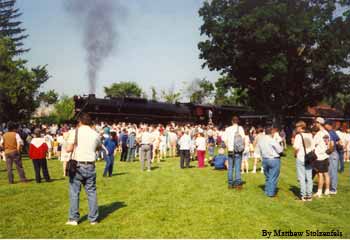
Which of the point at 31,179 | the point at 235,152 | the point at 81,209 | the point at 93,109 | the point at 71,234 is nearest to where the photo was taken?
the point at 71,234

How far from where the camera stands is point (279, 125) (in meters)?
38.2

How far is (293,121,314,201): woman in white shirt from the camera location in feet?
34.6

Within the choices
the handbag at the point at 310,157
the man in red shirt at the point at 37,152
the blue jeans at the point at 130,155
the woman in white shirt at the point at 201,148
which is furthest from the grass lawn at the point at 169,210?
the blue jeans at the point at 130,155

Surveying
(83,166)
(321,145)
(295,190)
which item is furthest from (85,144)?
(295,190)

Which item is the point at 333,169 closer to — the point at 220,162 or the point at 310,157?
the point at 310,157

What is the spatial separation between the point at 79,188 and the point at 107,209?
1.74m

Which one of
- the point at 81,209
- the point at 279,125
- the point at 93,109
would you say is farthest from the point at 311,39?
the point at 81,209

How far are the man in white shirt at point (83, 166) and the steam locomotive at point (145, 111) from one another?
24466 millimetres

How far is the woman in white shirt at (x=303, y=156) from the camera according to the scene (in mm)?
10541

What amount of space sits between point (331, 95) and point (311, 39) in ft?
21.2

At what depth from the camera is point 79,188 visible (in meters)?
8.12

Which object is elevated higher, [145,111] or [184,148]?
[145,111]

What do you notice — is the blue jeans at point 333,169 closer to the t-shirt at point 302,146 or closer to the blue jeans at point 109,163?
the t-shirt at point 302,146

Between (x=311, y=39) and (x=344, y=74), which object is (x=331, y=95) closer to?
(x=344, y=74)
